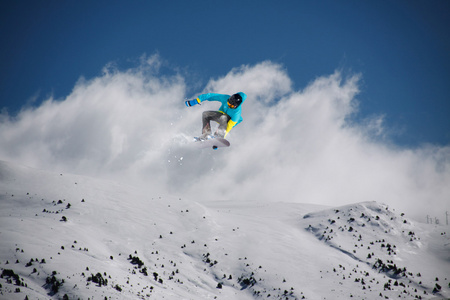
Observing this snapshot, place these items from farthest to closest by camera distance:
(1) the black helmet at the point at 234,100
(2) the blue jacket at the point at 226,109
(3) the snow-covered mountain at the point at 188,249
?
(3) the snow-covered mountain at the point at 188,249, (2) the blue jacket at the point at 226,109, (1) the black helmet at the point at 234,100

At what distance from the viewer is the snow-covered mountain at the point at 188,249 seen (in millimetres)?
16312

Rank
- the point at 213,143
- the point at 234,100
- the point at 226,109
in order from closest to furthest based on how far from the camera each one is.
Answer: the point at 234,100 < the point at 226,109 < the point at 213,143

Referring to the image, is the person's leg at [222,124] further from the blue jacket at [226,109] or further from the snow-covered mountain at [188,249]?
the snow-covered mountain at [188,249]

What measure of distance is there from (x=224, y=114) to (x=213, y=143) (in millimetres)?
1597

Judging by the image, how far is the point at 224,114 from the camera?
15688 mm

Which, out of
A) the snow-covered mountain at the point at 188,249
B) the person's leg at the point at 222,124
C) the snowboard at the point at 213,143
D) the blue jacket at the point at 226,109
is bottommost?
the snow-covered mountain at the point at 188,249

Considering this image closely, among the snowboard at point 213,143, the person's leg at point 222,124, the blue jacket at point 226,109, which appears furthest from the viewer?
the snowboard at point 213,143

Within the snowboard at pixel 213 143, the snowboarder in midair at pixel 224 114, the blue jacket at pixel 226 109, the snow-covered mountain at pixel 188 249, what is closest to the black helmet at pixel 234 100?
the snowboarder in midair at pixel 224 114

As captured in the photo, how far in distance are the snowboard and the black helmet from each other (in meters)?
1.90

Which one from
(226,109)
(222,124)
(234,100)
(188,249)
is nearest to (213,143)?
(222,124)

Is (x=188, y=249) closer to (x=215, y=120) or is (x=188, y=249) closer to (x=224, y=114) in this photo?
(x=215, y=120)

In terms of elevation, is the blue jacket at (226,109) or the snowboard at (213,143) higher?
the blue jacket at (226,109)

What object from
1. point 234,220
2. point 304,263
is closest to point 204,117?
point 304,263

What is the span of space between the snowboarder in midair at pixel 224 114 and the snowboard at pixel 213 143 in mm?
209
